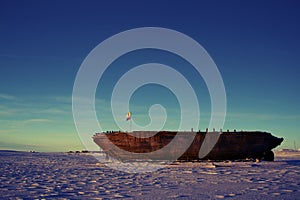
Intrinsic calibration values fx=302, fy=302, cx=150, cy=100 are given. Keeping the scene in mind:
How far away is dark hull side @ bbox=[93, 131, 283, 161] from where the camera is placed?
21719 mm

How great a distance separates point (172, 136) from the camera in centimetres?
2167

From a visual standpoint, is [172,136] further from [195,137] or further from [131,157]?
[131,157]

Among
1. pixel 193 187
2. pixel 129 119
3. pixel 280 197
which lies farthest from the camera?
pixel 129 119

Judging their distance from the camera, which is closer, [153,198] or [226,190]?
[153,198]

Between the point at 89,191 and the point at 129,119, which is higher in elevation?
the point at 129,119

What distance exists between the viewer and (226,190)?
27.1ft

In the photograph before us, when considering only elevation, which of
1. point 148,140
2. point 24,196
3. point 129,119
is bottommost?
point 24,196

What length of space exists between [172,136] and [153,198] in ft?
48.1

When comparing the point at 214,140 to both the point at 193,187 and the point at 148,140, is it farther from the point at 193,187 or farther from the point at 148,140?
the point at 193,187

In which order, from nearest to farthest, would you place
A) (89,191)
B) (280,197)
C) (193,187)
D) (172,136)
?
(280,197) → (89,191) → (193,187) → (172,136)

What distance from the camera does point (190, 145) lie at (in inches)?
856

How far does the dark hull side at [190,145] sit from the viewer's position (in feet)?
71.3

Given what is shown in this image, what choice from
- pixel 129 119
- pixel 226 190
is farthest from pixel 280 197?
pixel 129 119

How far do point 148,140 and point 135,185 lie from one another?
40.7 feet
